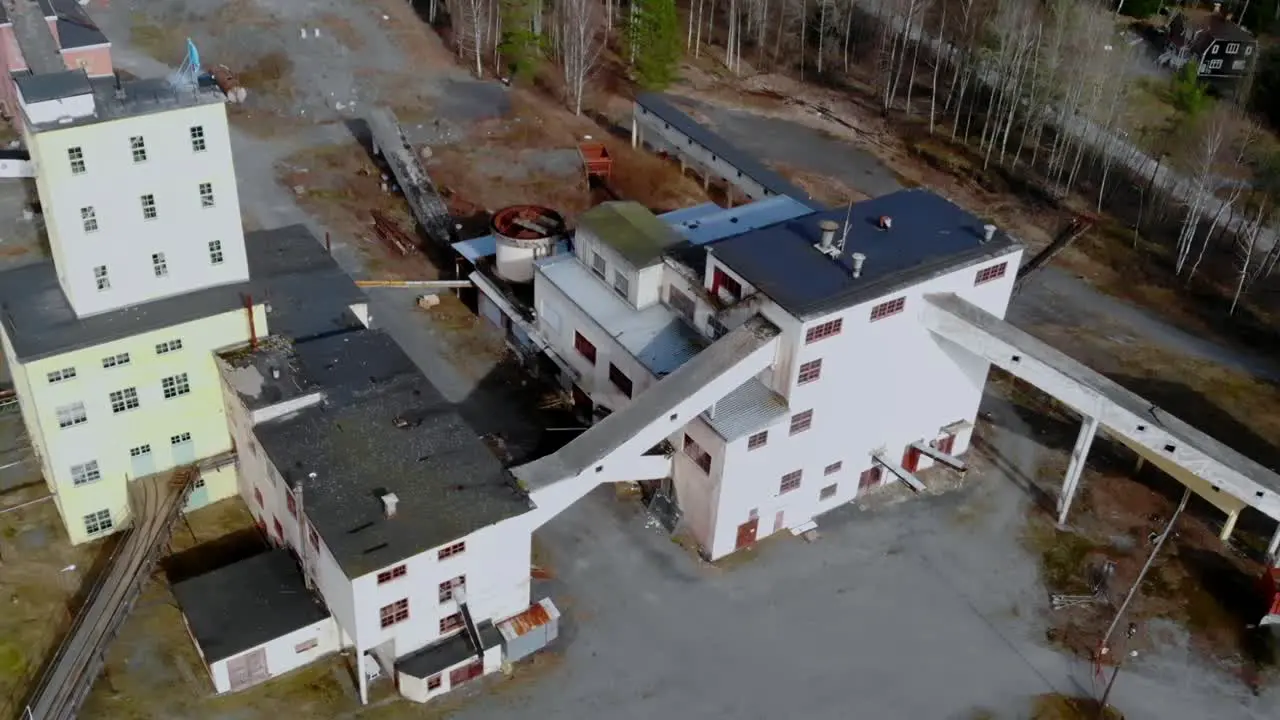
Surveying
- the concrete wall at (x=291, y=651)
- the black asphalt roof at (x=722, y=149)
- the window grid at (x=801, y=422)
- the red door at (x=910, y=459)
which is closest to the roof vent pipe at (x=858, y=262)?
the window grid at (x=801, y=422)

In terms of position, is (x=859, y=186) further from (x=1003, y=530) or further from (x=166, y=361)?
(x=166, y=361)

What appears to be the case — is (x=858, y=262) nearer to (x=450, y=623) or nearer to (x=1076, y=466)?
(x=1076, y=466)

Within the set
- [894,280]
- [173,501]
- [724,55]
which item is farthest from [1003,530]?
[724,55]

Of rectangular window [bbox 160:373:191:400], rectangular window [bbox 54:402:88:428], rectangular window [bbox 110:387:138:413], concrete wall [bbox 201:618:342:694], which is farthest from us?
rectangular window [bbox 160:373:191:400]

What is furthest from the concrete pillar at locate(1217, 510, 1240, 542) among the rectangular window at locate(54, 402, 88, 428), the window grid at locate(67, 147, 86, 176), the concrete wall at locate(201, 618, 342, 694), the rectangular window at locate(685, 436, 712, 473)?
the window grid at locate(67, 147, 86, 176)

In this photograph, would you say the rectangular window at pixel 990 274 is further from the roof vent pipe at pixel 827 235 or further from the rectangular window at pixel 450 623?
the rectangular window at pixel 450 623

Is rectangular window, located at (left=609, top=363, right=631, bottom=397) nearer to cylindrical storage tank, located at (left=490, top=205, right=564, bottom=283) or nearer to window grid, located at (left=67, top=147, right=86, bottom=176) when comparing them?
cylindrical storage tank, located at (left=490, top=205, right=564, bottom=283)
